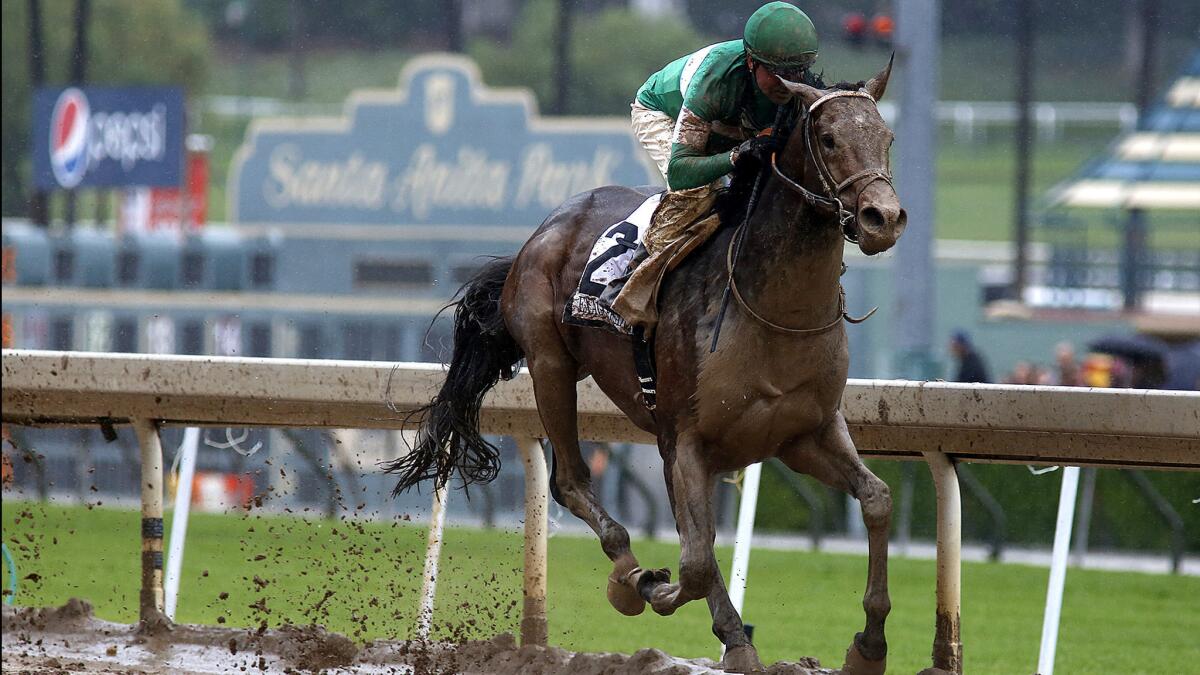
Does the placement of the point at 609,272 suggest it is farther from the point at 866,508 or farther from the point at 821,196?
the point at 866,508

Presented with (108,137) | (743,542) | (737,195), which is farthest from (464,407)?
(108,137)

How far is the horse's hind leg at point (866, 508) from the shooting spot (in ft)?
15.1

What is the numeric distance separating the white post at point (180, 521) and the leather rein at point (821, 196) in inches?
104

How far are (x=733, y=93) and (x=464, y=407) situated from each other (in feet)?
5.14

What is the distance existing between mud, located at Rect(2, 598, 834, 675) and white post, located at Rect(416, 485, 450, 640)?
147mm

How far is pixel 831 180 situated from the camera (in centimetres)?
429

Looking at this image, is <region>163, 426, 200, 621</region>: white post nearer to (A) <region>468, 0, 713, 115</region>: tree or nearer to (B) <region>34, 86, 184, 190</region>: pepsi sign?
(B) <region>34, 86, 184, 190</region>: pepsi sign

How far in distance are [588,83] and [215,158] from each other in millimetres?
12205

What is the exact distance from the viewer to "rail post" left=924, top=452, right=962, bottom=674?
5094mm

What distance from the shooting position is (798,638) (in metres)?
7.42

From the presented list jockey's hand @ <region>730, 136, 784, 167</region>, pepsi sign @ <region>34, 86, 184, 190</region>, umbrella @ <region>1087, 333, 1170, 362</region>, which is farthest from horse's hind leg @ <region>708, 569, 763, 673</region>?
pepsi sign @ <region>34, 86, 184, 190</region>

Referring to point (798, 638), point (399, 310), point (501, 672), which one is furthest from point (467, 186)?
point (501, 672)

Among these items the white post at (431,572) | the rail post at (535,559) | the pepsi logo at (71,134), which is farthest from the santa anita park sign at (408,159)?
the rail post at (535,559)

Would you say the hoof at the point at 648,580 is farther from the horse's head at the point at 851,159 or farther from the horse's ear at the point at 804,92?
the horse's ear at the point at 804,92
